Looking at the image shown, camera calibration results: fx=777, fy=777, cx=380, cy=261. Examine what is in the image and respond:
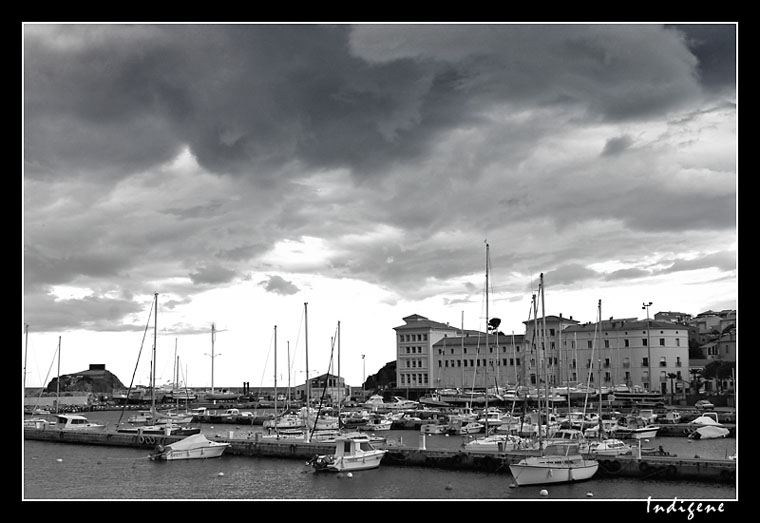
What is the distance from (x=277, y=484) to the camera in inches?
1631

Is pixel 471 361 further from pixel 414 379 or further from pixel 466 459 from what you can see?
pixel 466 459

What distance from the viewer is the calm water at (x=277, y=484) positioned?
36.2m

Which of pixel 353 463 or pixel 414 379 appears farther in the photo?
pixel 414 379

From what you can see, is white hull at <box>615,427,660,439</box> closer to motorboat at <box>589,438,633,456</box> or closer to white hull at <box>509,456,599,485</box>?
motorboat at <box>589,438,633,456</box>

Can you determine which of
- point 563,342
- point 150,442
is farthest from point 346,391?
point 150,442

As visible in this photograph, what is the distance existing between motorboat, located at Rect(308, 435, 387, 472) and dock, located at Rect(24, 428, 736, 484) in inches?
73.6

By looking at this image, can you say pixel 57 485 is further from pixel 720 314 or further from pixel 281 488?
pixel 720 314

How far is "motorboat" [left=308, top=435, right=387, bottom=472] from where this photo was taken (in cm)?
4297

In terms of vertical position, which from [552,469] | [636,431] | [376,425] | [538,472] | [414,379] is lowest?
[414,379]

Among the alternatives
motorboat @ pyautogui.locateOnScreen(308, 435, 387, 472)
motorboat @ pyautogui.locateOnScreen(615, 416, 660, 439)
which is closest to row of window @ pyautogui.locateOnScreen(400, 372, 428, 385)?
motorboat @ pyautogui.locateOnScreen(615, 416, 660, 439)

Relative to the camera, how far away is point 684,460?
3844 cm

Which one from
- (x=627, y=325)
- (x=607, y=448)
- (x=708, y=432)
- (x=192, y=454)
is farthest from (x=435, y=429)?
(x=627, y=325)

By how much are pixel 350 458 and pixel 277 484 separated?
4.26 metres
